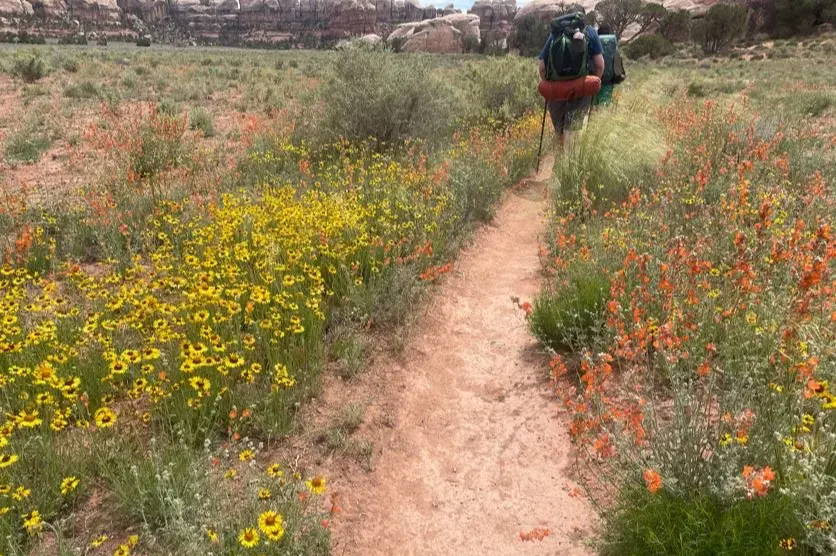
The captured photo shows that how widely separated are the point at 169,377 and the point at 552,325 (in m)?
2.59

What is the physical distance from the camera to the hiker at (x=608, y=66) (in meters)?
8.78

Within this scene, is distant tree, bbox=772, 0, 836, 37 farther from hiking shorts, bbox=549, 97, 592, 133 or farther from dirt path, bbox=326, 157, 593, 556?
dirt path, bbox=326, 157, 593, 556

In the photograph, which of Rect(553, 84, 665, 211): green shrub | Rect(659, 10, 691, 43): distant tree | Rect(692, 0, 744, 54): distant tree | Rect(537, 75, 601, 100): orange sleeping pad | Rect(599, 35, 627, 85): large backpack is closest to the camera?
Rect(553, 84, 665, 211): green shrub

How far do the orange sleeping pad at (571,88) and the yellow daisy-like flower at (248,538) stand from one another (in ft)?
23.1

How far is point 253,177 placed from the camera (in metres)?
7.36

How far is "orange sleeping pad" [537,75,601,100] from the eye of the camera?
24.8 feet

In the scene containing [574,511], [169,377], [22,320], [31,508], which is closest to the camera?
[31,508]

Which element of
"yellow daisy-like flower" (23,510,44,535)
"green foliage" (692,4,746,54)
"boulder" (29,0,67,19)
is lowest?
"yellow daisy-like flower" (23,510,44,535)

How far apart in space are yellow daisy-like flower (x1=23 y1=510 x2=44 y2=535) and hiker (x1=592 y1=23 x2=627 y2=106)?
29.3 feet

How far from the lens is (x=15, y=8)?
94500mm

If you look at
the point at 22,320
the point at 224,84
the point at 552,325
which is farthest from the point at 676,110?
the point at 224,84

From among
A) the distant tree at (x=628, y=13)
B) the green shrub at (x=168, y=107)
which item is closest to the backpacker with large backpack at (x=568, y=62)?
the green shrub at (x=168, y=107)

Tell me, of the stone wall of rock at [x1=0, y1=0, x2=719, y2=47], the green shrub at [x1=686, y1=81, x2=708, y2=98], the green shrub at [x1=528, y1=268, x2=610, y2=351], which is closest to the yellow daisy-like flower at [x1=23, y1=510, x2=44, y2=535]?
the green shrub at [x1=528, y1=268, x2=610, y2=351]

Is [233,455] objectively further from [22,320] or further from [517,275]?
Result: [517,275]
